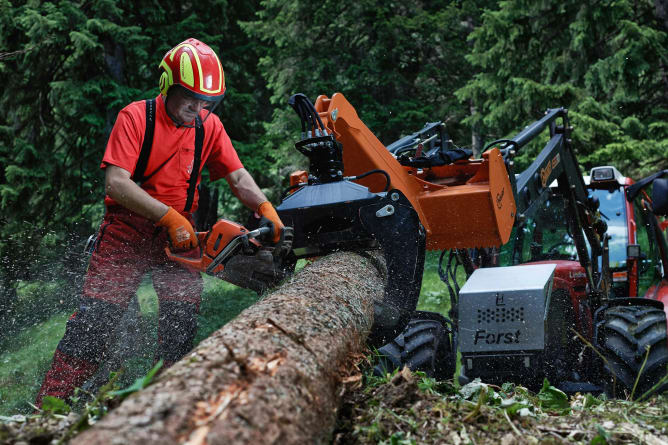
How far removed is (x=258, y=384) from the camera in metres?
2.02

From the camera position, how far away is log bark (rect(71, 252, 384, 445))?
5.63 ft

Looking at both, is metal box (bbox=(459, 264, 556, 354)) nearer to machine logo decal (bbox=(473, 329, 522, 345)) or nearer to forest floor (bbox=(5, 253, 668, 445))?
machine logo decal (bbox=(473, 329, 522, 345))

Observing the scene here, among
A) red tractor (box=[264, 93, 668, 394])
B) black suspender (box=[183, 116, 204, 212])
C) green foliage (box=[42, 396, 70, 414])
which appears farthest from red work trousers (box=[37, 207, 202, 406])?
green foliage (box=[42, 396, 70, 414])

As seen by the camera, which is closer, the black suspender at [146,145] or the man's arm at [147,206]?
the man's arm at [147,206]

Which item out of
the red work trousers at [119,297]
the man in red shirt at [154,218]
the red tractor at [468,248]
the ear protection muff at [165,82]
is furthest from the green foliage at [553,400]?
the ear protection muff at [165,82]

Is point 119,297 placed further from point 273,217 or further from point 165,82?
point 165,82

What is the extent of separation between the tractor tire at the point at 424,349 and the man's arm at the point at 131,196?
192cm

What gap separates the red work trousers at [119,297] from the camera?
13.0 feet

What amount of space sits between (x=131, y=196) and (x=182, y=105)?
28.7 inches

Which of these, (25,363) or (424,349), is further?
(25,363)

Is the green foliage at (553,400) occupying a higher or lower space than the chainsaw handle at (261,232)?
lower

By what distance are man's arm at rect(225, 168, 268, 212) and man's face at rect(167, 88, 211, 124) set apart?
0.69 metres

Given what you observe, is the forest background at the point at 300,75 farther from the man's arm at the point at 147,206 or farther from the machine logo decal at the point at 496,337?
the machine logo decal at the point at 496,337

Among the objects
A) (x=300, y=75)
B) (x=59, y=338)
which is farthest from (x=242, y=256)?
(x=300, y=75)
